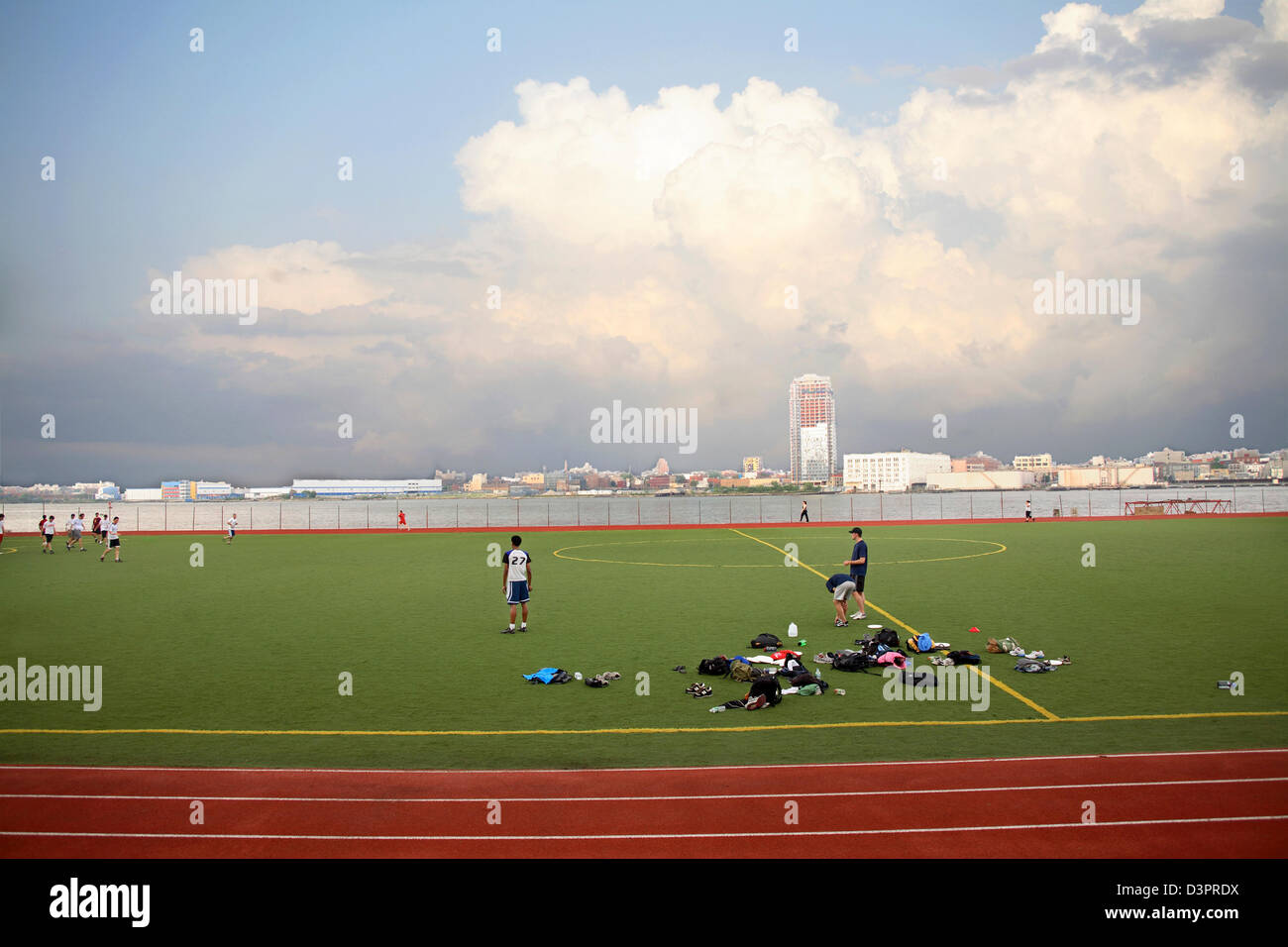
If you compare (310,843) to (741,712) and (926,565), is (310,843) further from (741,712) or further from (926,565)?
(926,565)

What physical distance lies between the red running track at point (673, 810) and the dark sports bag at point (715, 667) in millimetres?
4204

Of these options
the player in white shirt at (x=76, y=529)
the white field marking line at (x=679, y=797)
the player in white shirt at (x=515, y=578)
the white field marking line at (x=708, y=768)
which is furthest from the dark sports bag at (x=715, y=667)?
the player in white shirt at (x=76, y=529)

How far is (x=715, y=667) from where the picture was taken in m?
13.2

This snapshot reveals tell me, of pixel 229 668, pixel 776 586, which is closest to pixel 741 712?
pixel 229 668

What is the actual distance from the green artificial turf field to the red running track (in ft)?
1.85

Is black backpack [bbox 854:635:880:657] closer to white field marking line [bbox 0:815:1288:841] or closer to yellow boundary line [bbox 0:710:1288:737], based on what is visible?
yellow boundary line [bbox 0:710:1288:737]

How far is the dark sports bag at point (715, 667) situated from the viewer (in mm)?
13148

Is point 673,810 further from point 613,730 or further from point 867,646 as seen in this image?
point 867,646

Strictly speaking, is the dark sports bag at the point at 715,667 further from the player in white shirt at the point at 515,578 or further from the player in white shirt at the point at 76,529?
the player in white shirt at the point at 76,529

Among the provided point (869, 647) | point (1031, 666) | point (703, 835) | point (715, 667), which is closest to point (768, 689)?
point (715, 667)

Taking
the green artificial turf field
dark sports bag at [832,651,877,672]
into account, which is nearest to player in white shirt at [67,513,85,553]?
the green artificial turf field

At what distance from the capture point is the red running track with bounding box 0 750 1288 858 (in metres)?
7.16

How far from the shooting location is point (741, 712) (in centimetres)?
1123
